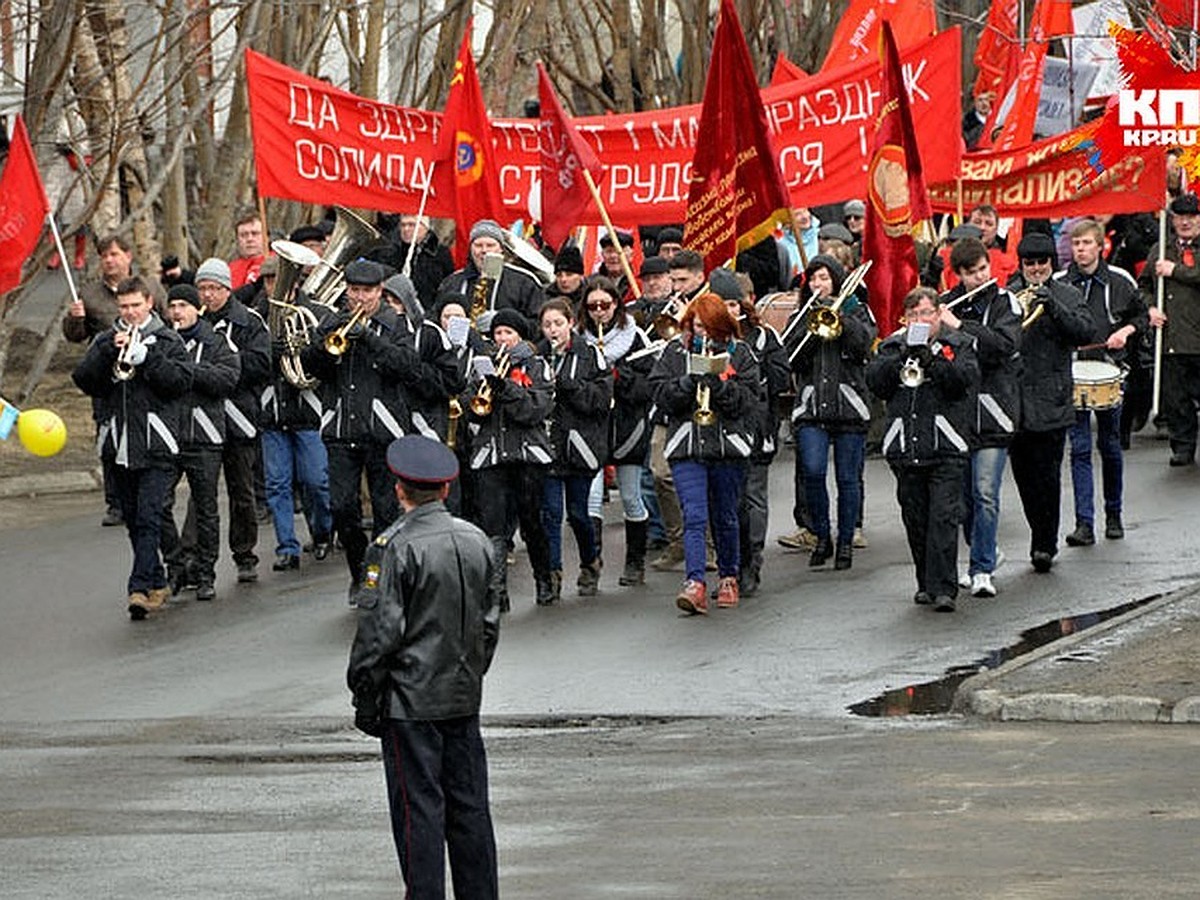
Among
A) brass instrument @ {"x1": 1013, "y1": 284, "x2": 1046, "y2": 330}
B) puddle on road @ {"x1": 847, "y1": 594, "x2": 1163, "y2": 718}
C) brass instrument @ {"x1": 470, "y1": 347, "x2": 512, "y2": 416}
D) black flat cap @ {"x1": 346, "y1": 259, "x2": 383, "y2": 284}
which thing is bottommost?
puddle on road @ {"x1": 847, "y1": 594, "x2": 1163, "y2": 718}

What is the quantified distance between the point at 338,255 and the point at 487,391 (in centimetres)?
310

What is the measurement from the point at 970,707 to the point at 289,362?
630cm

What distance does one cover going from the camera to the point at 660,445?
17531 mm

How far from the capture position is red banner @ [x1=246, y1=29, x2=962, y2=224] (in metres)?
20.3

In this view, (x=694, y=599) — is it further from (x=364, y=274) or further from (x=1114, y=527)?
(x=1114, y=527)

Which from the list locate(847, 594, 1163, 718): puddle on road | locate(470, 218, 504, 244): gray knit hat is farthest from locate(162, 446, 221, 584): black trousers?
locate(847, 594, 1163, 718): puddle on road

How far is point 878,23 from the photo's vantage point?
2522 centimetres

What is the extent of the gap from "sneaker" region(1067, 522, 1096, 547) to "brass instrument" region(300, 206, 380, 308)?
4545 mm

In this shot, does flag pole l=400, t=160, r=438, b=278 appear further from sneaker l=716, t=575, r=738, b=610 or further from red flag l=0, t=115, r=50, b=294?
sneaker l=716, t=575, r=738, b=610

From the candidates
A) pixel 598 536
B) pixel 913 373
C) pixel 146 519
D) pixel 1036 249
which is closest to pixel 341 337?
pixel 146 519

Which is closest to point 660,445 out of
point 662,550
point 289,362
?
point 662,550

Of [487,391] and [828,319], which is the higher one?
[828,319]

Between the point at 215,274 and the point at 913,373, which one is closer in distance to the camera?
the point at 913,373

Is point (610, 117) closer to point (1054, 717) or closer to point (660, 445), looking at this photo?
point (660, 445)
